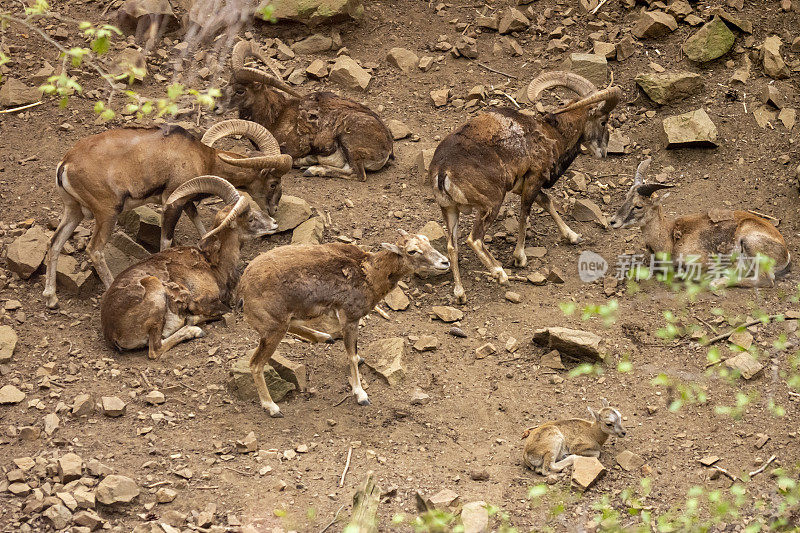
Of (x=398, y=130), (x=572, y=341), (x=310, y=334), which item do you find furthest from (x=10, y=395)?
(x=398, y=130)

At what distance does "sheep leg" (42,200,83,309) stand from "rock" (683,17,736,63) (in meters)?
9.66

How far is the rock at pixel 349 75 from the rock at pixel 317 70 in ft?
0.43

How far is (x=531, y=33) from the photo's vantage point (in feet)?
52.4

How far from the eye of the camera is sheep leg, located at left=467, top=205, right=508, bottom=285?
1179 centimetres

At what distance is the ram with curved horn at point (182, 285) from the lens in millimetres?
10383

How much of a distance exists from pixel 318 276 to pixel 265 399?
1350 millimetres

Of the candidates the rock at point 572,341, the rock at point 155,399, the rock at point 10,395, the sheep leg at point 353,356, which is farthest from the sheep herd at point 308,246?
the rock at point 572,341

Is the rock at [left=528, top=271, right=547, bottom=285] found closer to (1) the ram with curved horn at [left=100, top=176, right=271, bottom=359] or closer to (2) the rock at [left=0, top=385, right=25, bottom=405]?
(1) the ram with curved horn at [left=100, top=176, right=271, bottom=359]

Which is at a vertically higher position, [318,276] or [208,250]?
[318,276]

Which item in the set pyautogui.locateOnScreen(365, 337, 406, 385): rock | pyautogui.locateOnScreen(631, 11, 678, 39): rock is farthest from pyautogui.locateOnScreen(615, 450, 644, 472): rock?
pyautogui.locateOnScreen(631, 11, 678, 39): rock

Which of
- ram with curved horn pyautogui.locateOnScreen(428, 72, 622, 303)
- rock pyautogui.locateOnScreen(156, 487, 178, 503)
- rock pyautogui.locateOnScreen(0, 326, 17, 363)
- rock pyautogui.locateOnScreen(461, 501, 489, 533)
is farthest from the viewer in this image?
ram with curved horn pyautogui.locateOnScreen(428, 72, 622, 303)

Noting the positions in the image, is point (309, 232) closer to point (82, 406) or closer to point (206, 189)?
point (206, 189)

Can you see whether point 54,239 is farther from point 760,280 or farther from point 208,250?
point 760,280

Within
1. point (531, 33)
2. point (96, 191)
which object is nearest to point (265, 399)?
point (96, 191)
